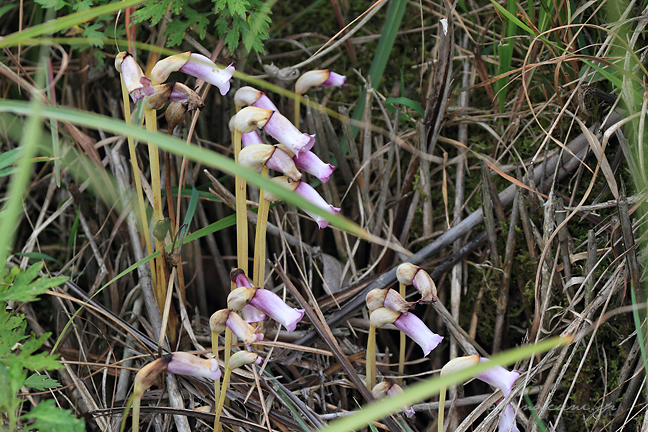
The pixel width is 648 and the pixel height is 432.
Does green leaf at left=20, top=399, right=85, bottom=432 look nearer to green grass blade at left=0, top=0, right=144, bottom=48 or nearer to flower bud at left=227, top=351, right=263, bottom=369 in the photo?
flower bud at left=227, top=351, right=263, bottom=369

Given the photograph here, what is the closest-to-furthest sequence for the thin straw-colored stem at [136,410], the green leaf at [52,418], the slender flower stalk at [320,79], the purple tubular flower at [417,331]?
1. the green leaf at [52,418]
2. the thin straw-colored stem at [136,410]
3. the purple tubular flower at [417,331]
4. the slender flower stalk at [320,79]

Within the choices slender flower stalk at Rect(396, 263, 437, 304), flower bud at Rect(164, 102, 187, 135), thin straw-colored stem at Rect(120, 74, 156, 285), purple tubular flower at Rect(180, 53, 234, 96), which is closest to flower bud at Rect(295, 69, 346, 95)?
purple tubular flower at Rect(180, 53, 234, 96)

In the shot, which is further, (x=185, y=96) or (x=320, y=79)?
(x=320, y=79)

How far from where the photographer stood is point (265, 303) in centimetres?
118

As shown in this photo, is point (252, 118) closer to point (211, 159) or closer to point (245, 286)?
point (245, 286)

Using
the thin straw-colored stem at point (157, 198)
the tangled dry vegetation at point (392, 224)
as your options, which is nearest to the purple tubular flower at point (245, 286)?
the tangled dry vegetation at point (392, 224)

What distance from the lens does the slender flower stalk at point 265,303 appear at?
3.78 feet

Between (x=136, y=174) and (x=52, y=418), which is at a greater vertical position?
(x=136, y=174)

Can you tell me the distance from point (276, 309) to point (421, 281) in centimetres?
37

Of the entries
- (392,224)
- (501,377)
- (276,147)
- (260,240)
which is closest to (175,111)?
(276,147)

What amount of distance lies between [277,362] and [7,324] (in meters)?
0.76

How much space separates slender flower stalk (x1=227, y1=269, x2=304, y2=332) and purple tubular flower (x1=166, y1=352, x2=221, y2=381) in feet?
0.44

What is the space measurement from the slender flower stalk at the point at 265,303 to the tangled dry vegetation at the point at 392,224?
0.28 metres

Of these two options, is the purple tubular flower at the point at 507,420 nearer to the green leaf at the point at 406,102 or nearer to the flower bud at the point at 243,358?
the flower bud at the point at 243,358
